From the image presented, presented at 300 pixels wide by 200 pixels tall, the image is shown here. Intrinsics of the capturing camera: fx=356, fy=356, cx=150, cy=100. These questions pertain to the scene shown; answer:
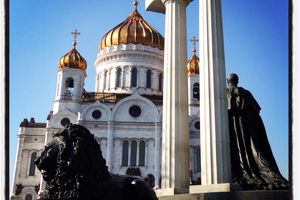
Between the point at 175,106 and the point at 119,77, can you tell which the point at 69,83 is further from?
the point at 175,106

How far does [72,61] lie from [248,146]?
42869 mm

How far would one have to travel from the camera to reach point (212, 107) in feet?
26.1

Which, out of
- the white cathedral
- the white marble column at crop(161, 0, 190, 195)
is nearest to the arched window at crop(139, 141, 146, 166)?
the white cathedral

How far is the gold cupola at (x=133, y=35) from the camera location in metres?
51.2

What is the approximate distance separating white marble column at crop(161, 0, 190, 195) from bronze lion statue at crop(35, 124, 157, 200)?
5.15m

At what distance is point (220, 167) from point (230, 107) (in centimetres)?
137

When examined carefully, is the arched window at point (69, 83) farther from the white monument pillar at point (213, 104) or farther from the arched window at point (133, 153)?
the white monument pillar at point (213, 104)

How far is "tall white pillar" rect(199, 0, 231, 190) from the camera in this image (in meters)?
7.55

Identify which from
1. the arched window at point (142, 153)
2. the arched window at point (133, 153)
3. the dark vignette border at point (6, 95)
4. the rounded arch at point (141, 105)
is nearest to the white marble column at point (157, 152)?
the rounded arch at point (141, 105)

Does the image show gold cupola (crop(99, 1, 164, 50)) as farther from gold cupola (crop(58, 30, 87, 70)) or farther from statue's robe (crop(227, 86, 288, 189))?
statue's robe (crop(227, 86, 288, 189))

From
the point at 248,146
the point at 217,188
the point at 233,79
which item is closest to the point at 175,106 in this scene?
the point at 233,79

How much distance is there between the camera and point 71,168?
114 inches
